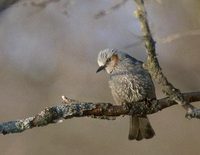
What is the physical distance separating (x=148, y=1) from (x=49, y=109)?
94 centimetres

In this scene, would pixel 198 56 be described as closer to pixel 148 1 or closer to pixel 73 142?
pixel 73 142

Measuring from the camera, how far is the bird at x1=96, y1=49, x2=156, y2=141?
141 inches

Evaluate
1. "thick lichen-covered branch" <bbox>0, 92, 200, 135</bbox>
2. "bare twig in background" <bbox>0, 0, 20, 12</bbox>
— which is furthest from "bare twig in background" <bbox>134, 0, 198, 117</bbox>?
"bare twig in background" <bbox>0, 0, 20, 12</bbox>

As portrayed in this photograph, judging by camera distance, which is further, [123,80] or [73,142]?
[73,142]

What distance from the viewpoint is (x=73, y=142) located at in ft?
22.6

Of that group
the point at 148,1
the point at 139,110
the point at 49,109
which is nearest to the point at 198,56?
the point at 148,1

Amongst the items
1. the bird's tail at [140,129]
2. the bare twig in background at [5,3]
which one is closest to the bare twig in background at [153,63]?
the bare twig in background at [5,3]

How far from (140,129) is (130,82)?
291 millimetres

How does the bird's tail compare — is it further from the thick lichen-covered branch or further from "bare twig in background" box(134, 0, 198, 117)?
"bare twig in background" box(134, 0, 198, 117)

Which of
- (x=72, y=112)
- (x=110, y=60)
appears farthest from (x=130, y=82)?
(x=72, y=112)

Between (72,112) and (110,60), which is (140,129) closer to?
(110,60)

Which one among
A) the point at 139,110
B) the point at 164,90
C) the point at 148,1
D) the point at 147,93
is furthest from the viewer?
the point at 147,93

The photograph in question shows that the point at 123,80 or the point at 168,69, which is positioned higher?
the point at 168,69

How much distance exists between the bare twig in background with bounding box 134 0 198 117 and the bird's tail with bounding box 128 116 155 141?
1354mm
